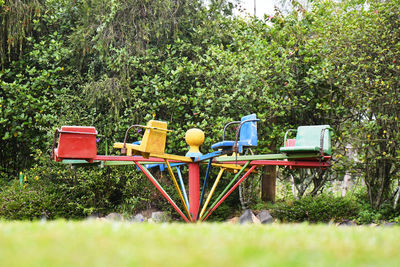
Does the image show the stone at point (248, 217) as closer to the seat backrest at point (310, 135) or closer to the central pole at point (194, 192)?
the central pole at point (194, 192)

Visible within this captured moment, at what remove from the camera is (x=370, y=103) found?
8.19m

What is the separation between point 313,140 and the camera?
693cm

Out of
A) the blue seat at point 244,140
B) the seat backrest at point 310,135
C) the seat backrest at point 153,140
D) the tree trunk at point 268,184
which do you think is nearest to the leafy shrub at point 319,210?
the tree trunk at point 268,184

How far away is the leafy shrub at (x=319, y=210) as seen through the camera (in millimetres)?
8488

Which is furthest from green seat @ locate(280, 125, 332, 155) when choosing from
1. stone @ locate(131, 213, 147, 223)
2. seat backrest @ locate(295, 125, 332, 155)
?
stone @ locate(131, 213, 147, 223)

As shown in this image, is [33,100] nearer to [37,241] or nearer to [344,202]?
[344,202]

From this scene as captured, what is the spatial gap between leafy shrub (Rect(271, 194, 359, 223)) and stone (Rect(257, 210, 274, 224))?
196 mm

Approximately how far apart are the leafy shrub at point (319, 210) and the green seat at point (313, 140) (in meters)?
2.02

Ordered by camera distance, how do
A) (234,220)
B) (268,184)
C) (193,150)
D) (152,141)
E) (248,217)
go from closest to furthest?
1. (152,141)
2. (193,150)
3. (248,217)
4. (234,220)
5. (268,184)

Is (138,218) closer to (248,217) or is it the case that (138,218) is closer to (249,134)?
(248,217)

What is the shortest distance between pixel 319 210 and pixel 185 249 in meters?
6.56

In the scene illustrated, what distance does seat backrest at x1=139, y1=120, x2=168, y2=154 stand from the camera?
649 cm

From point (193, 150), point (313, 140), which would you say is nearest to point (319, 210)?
point (313, 140)

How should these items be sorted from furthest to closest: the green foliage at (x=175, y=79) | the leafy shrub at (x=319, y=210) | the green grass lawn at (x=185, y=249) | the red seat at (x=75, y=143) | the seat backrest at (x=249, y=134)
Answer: the green foliage at (x=175, y=79), the leafy shrub at (x=319, y=210), the seat backrest at (x=249, y=134), the red seat at (x=75, y=143), the green grass lawn at (x=185, y=249)
